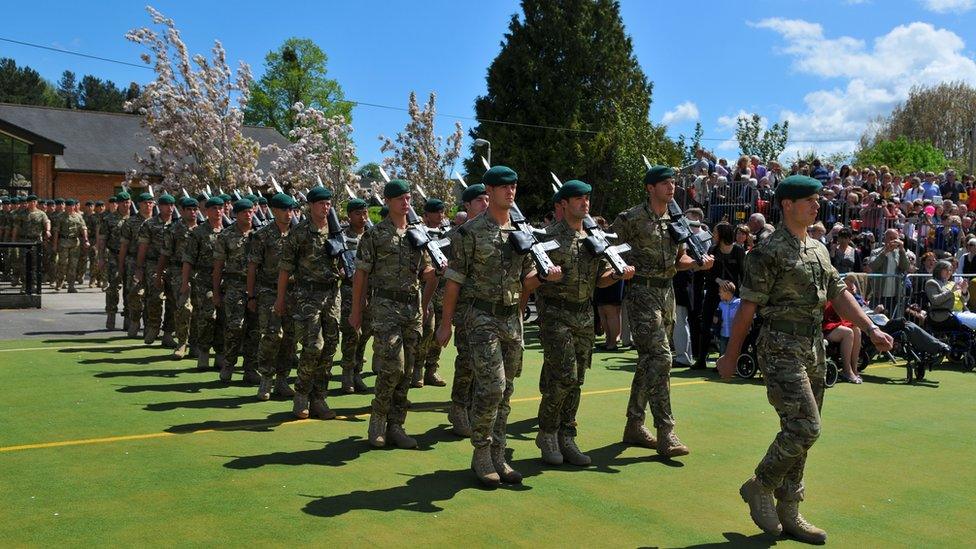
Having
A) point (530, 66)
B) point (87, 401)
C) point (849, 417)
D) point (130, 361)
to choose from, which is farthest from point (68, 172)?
point (849, 417)

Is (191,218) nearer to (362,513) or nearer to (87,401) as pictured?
(87,401)

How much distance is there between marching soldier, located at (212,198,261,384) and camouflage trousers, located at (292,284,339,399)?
88.5 inches

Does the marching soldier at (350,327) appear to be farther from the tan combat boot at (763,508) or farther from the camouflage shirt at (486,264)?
the tan combat boot at (763,508)

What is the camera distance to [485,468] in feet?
21.2

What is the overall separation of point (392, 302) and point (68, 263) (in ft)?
64.1

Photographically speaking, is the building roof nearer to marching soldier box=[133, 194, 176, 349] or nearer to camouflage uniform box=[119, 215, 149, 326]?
camouflage uniform box=[119, 215, 149, 326]

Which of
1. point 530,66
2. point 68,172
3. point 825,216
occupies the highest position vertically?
point 530,66

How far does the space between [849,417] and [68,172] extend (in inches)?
1682

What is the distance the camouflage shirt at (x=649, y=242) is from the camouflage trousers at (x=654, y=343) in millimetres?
179

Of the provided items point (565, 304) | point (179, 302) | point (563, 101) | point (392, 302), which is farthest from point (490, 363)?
point (563, 101)

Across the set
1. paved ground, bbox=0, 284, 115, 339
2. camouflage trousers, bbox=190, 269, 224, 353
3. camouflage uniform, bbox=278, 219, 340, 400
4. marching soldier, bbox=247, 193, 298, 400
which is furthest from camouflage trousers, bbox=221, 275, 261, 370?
paved ground, bbox=0, 284, 115, 339

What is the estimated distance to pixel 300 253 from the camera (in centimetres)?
873

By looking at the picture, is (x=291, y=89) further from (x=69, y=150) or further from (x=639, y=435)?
(x=639, y=435)

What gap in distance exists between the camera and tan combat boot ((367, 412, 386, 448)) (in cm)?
756
